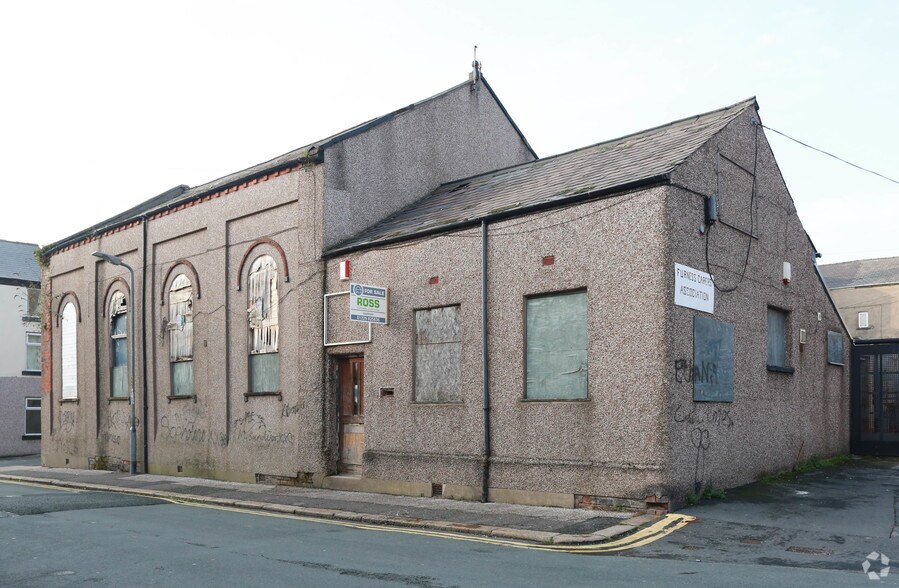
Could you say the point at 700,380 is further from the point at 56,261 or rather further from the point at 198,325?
the point at 56,261

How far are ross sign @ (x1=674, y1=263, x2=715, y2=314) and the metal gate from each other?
25.4ft

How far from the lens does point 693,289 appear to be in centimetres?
1230

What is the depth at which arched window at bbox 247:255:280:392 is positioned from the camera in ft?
59.2

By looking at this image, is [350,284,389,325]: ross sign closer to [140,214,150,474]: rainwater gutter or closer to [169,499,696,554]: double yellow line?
[169,499,696,554]: double yellow line

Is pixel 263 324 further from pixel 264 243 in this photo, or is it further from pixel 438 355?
pixel 438 355

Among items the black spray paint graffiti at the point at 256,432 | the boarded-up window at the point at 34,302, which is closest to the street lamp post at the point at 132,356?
the black spray paint graffiti at the point at 256,432

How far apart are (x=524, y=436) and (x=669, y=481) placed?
2.47 meters

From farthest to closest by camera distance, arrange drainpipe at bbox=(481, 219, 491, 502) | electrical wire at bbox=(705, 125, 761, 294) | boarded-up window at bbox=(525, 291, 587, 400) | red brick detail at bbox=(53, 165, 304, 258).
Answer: red brick detail at bbox=(53, 165, 304, 258)
drainpipe at bbox=(481, 219, 491, 502)
electrical wire at bbox=(705, 125, 761, 294)
boarded-up window at bbox=(525, 291, 587, 400)

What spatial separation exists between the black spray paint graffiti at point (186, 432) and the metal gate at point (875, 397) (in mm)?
14218

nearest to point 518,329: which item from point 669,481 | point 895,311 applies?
point 669,481

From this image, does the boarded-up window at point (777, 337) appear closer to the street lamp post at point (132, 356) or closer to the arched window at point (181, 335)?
the arched window at point (181, 335)

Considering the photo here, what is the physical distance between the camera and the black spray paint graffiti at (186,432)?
1934cm

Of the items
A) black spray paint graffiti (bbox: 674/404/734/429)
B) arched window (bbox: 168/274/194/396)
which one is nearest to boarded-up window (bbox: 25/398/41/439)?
arched window (bbox: 168/274/194/396)

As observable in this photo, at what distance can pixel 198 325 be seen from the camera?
2027cm
